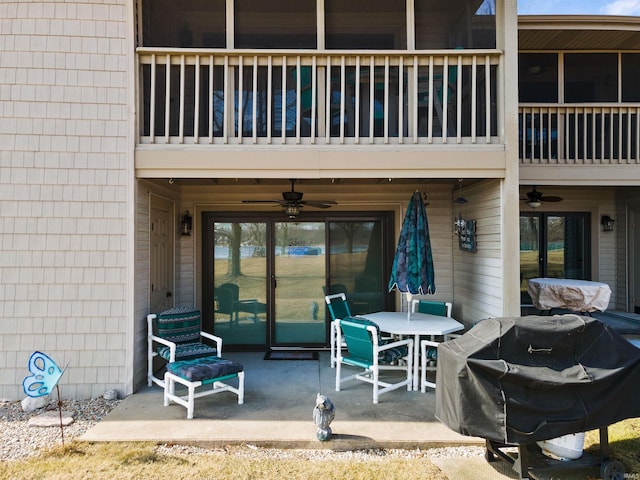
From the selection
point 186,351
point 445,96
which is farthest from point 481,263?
point 186,351

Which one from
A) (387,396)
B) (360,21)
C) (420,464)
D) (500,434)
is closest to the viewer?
(500,434)

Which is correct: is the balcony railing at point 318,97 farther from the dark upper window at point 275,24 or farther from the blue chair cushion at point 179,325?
the blue chair cushion at point 179,325

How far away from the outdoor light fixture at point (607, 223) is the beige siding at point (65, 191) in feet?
25.1

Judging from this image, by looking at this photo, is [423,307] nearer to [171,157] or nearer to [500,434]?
[500,434]

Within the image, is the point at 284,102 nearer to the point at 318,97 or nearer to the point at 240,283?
the point at 318,97

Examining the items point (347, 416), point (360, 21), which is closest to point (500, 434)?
point (347, 416)

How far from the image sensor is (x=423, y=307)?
5863 millimetres

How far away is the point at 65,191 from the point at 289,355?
3481 millimetres

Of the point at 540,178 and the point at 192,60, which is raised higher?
the point at 192,60

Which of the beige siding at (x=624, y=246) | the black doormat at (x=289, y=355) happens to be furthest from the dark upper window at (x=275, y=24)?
the beige siding at (x=624, y=246)

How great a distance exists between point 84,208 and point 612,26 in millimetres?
7609

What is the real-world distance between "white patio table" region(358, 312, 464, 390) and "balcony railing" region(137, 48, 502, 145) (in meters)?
2.05

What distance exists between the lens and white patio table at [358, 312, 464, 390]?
15.3 ft

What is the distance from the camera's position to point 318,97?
4.71 meters
